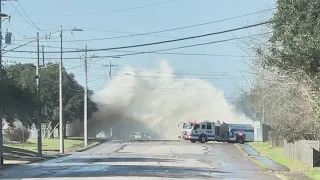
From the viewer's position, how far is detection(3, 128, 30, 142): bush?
245ft

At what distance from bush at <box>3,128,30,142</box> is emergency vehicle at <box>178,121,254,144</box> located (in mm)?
20295

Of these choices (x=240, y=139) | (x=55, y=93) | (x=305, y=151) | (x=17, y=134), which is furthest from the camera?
(x=55, y=93)

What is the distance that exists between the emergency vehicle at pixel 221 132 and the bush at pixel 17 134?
66.6ft

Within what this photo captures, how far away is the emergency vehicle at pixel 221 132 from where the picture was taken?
78969 mm

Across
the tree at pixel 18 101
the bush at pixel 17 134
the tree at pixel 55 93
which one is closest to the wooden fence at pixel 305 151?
the tree at pixel 18 101

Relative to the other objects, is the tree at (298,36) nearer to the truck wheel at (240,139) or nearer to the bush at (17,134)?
the bush at (17,134)

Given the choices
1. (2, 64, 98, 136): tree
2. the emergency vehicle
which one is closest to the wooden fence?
the emergency vehicle

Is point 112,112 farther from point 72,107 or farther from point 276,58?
point 276,58

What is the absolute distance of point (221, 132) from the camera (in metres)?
80.2

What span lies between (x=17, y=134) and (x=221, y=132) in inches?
998

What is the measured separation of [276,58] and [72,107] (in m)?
73.2

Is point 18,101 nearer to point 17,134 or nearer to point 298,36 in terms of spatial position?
point 17,134

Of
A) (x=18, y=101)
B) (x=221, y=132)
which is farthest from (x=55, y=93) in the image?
(x=18, y=101)

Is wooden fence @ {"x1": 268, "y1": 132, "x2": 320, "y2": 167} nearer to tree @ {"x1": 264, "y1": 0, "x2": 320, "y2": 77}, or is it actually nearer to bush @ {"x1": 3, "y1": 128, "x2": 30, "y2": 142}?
tree @ {"x1": 264, "y1": 0, "x2": 320, "y2": 77}
